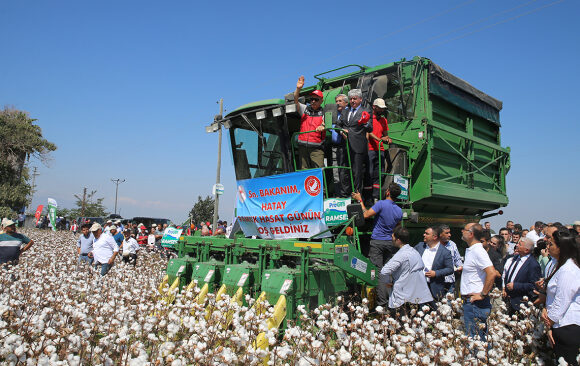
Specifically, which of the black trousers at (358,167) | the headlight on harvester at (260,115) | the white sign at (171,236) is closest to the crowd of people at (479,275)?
the black trousers at (358,167)

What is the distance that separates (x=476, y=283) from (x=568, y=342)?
123cm

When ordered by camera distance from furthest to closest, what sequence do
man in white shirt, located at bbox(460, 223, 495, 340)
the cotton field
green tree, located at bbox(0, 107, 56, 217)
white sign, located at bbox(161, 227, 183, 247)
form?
green tree, located at bbox(0, 107, 56, 217) < white sign, located at bbox(161, 227, 183, 247) < man in white shirt, located at bbox(460, 223, 495, 340) < the cotton field

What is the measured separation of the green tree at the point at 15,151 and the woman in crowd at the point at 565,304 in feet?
113

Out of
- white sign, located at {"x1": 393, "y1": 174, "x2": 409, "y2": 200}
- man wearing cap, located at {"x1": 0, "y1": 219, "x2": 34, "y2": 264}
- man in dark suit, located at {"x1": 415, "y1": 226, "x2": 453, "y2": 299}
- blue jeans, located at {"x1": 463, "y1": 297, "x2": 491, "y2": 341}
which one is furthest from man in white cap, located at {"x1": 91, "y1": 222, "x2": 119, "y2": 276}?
blue jeans, located at {"x1": 463, "y1": 297, "x2": 491, "y2": 341}

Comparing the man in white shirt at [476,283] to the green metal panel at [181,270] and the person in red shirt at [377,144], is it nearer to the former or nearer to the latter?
the person in red shirt at [377,144]

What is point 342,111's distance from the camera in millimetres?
7344

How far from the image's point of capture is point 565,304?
4156 millimetres

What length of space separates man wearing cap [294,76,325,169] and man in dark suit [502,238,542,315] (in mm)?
3262

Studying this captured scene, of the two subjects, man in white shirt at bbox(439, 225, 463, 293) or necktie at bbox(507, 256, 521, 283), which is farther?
man in white shirt at bbox(439, 225, 463, 293)

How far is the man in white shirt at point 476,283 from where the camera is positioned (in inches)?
201

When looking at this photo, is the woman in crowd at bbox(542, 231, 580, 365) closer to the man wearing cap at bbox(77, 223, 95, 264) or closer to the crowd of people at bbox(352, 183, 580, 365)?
the crowd of people at bbox(352, 183, 580, 365)

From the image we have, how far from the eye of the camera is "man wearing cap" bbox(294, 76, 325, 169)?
715 centimetres

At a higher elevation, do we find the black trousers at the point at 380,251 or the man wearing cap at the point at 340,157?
the man wearing cap at the point at 340,157

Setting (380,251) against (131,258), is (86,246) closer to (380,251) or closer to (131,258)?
(131,258)
